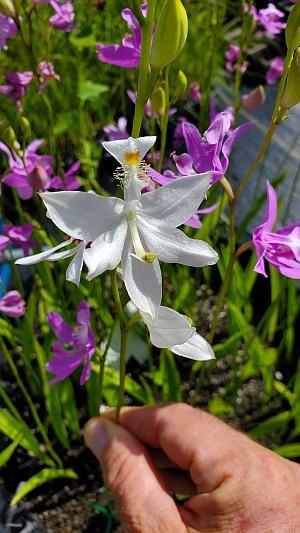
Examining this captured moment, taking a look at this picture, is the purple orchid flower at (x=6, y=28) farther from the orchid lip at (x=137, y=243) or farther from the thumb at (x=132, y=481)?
the thumb at (x=132, y=481)

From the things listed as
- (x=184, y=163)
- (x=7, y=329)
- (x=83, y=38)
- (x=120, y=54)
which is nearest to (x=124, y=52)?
(x=120, y=54)

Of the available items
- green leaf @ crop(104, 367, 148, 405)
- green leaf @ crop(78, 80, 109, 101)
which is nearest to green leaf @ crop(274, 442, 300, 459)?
green leaf @ crop(104, 367, 148, 405)

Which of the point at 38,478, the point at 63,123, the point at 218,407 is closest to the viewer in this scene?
the point at 38,478

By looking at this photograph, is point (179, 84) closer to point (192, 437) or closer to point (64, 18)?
point (64, 18)

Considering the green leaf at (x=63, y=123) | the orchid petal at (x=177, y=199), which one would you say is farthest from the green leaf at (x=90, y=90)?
the orchid petal at (x=177, y=199)

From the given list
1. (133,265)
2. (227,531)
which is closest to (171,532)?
(227,531)

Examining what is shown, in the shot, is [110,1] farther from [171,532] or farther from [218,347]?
[171,532]
